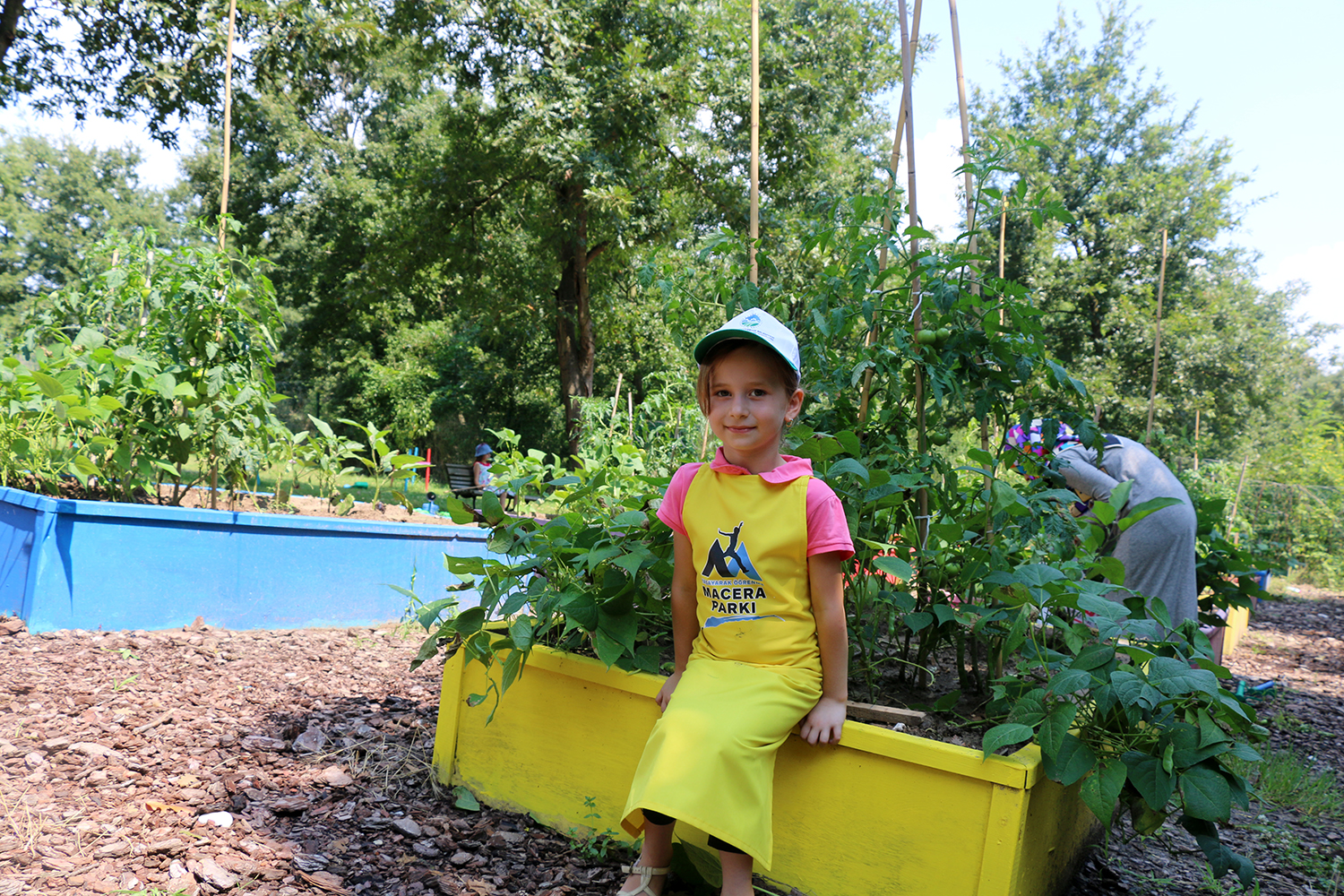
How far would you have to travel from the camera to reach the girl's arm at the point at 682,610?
180cm

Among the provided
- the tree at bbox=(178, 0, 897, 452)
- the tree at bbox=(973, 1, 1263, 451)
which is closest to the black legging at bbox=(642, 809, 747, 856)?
the tree at bbox=(178, 0, 897, 452)

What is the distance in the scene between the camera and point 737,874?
1.54 metres

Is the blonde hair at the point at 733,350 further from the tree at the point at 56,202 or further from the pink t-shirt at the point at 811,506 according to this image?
the tree at the point at 56,202

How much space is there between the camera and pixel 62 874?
1639 millimetres

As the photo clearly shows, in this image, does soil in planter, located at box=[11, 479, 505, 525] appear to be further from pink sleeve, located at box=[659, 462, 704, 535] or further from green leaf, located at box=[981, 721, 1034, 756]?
green leaf, located at box=[981, 721, 1034, 756]

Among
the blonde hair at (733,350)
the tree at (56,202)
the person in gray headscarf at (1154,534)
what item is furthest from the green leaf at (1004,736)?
the tree at (56,202)

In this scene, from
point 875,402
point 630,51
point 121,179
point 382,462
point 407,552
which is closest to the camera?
point 875,402

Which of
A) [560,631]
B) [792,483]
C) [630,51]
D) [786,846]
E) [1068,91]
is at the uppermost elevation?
[1068,91]

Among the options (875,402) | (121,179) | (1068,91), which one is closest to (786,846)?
(875,402)

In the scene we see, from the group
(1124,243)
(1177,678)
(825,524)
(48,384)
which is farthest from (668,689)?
(1124,243)

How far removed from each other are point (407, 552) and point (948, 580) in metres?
3.36

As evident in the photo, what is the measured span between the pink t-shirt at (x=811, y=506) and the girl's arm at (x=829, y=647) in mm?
37

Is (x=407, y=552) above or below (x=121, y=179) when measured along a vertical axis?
below

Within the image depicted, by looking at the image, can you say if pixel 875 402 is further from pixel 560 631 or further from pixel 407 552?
pixel 407 552
